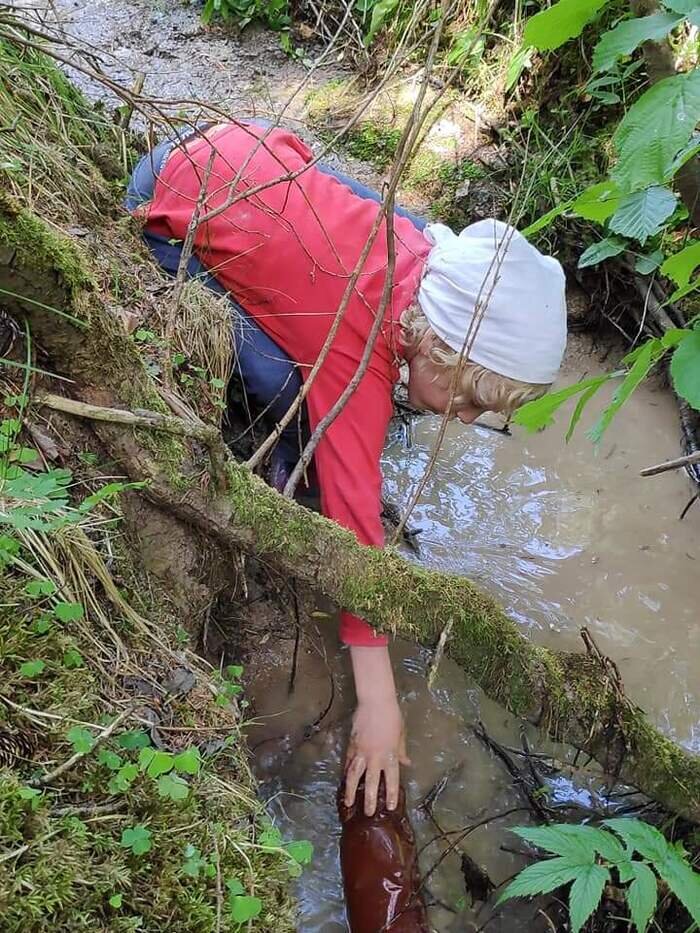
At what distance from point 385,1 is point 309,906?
4368 mm

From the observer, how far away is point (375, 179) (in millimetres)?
A: 4020

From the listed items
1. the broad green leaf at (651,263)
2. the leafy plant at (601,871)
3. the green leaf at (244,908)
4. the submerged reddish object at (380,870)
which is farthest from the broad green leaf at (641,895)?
the broad green leaf at (651,263)

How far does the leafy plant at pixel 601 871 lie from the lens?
4.33ft

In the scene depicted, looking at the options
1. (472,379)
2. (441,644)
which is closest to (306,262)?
(472,379)

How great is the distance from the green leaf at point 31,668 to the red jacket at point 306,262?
104cm

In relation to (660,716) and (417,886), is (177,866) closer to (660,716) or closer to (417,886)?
(417,886)

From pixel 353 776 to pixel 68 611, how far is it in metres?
1.16

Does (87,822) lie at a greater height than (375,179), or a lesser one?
lesser

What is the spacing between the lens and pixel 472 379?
228 cm

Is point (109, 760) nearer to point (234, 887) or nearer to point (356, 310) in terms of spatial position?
point (234, 887)

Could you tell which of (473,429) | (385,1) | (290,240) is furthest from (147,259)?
(385,1)

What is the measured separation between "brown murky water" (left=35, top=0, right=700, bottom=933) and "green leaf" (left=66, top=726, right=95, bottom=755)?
946mm

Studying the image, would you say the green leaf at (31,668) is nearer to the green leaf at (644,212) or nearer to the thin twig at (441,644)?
the thin twig at (441,644)

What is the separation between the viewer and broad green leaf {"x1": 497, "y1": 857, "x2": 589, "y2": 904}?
1.34 meters
